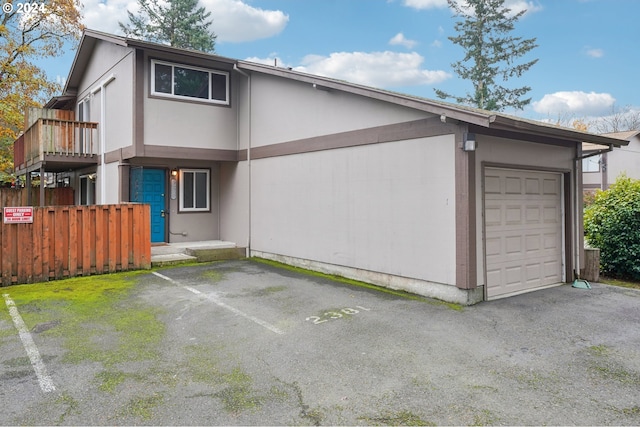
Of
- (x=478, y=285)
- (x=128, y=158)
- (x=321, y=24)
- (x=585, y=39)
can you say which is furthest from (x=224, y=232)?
(x=585, y=39)

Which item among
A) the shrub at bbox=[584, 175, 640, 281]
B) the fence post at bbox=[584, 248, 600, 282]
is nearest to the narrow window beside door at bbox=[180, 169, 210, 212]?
the fence post at bbox=[584, 248, 600, 282]

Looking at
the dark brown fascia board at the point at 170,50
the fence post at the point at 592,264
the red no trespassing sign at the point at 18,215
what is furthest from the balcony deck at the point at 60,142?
the fence post at the point at 592,264

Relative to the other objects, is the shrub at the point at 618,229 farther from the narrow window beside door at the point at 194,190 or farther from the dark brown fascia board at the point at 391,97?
the narrow window beside door at the point at 194,190

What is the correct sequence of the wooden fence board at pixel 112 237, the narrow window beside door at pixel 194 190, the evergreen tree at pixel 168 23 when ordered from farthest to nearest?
the evergreen tree at pixel 168 23 → the narrow window beside door at pixel 194 190 → the wooden fence board at pixel 112 237

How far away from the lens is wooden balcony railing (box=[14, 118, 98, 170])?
38.5 feet

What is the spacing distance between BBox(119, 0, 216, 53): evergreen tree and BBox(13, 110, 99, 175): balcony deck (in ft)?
68.2

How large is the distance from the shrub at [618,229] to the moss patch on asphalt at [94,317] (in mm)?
9217

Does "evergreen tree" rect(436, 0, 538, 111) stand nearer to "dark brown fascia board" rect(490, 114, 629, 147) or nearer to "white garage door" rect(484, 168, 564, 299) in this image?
"dark brown fascia board" rect(490, 114, 629, 147)

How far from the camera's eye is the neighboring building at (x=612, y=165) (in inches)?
1022

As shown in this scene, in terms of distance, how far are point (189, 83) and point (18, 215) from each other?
5466 mm

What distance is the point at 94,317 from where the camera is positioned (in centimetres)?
588

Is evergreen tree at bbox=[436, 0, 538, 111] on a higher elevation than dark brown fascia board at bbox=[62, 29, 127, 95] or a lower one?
higher

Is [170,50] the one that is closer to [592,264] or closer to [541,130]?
[541,130]

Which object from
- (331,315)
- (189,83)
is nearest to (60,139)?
(189,83)
